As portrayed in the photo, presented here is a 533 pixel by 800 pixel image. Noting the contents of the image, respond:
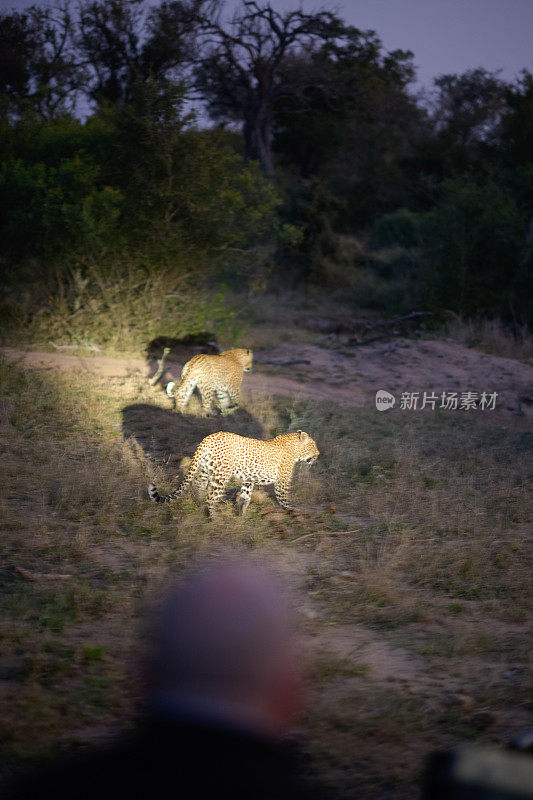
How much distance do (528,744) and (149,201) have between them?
425 inches

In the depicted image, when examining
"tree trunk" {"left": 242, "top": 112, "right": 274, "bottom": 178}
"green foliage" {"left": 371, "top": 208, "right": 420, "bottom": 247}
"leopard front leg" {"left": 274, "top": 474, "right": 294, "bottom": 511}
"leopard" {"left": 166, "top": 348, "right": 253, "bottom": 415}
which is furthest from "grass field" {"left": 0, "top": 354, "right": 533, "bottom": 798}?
"tree trunk" {"left": 242, "top": 112, "right": 274, "bottom": 178}

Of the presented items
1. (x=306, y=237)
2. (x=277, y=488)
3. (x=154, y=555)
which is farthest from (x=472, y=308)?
(x=154, y=555)

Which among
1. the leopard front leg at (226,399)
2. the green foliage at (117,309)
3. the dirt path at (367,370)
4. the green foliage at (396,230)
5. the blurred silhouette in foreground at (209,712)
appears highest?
the green foliage at (396,230)

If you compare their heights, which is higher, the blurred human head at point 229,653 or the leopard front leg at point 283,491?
the leopard front leg at point 283,491

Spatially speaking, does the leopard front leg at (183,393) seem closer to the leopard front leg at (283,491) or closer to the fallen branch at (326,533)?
the leopard front leg at (283,491)

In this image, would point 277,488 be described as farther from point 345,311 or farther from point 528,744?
point 345,311

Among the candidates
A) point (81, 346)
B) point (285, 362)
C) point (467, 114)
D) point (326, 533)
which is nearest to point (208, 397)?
point (326, 533)

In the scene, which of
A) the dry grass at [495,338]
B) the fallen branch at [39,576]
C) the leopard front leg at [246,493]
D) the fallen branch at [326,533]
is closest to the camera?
the fallen branch at [39,576]

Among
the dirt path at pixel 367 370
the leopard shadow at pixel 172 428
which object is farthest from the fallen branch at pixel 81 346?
the leopard shadow at pixel 172 428

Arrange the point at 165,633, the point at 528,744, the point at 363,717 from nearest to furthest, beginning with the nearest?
1. the point at 528,744
2. the point at 363,717
3. the point at 165,633

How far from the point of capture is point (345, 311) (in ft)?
61.7

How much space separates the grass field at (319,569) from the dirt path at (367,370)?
6.00ft

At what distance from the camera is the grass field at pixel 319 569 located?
282cm

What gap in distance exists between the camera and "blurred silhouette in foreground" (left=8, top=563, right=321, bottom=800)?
7.48ft
